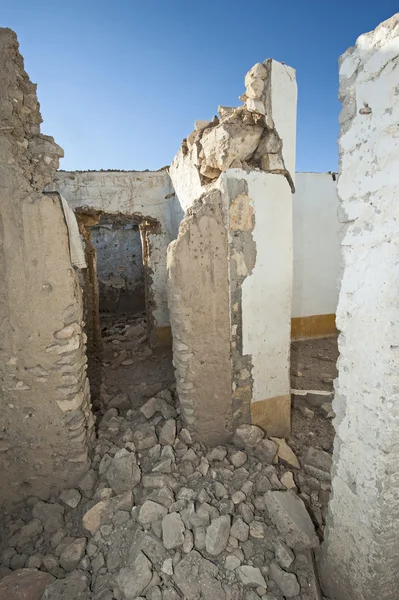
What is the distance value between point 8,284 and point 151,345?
363 centimetres

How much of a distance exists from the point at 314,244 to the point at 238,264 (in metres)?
4.06

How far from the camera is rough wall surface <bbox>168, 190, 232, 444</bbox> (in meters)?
2.68

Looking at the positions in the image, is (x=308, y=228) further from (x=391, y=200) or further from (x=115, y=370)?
(x=391, y=200)

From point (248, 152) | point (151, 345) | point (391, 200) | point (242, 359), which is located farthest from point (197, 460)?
point (151, 345)

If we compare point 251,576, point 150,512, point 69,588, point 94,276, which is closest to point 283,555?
point 251,576

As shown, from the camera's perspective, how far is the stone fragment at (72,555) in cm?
199

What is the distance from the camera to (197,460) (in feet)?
8.69

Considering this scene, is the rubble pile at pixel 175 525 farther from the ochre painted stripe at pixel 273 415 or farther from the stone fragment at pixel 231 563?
the ochre painted stripe at pixel 273 415

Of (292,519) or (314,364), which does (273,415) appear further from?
(314,364)

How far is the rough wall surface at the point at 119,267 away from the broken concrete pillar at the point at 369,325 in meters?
8.79

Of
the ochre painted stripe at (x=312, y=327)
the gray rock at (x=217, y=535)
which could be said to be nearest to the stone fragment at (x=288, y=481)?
the gray rock at (x=217, y=535)

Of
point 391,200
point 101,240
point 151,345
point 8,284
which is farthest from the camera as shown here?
point 101,240

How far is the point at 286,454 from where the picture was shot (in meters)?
2.87

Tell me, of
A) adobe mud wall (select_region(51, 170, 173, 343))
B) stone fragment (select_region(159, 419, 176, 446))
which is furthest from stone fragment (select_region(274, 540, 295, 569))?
adobe mud wall (select_region(51, 170, 173, 343))
